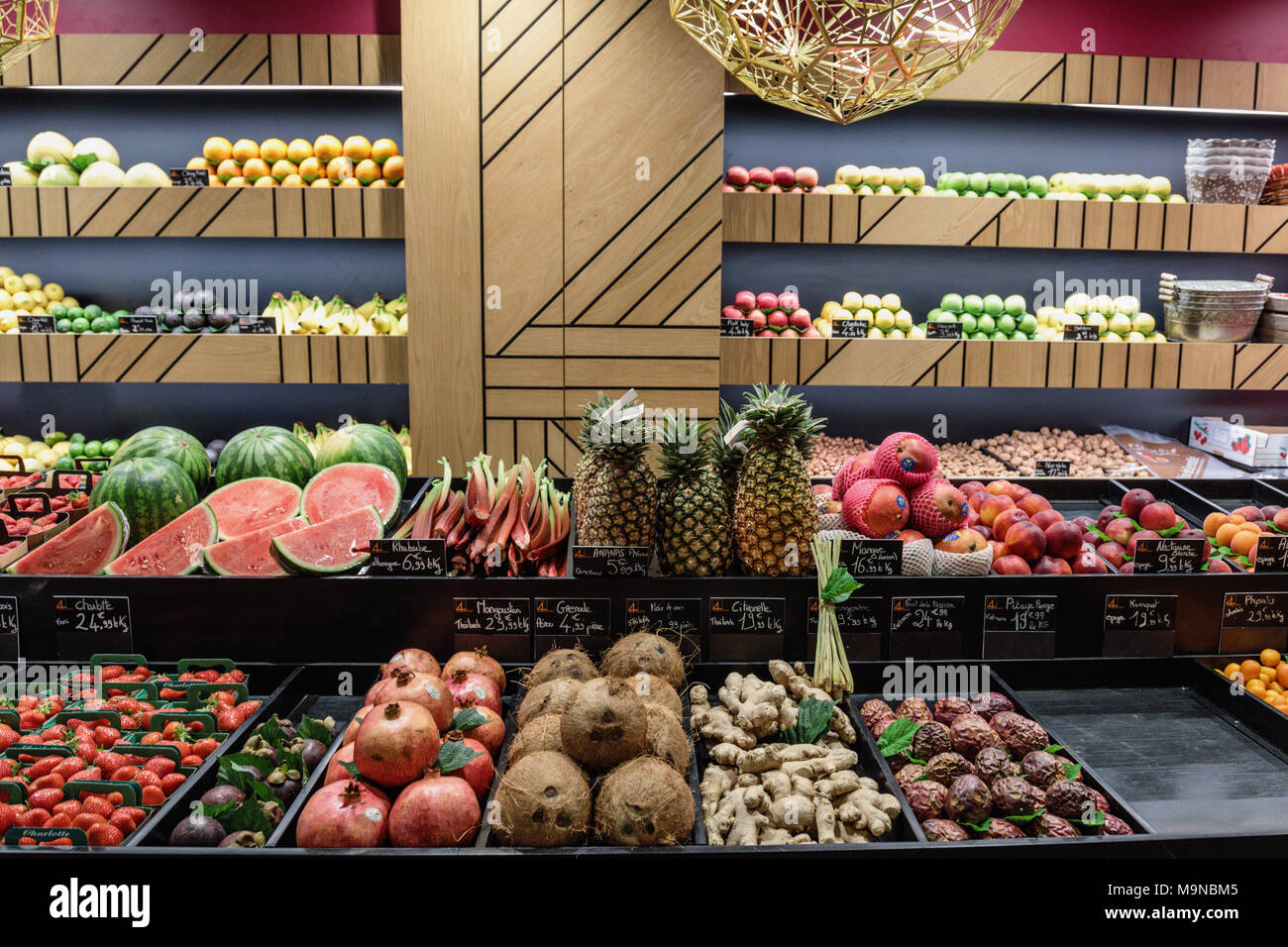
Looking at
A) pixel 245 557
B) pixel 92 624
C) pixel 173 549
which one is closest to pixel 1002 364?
pixel 245 557

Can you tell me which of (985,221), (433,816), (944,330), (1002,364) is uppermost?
→ (985,221)

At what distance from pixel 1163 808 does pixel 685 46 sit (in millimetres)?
3692

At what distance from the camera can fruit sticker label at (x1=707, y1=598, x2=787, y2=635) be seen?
2.25m

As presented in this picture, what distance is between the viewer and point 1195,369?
15.6ft

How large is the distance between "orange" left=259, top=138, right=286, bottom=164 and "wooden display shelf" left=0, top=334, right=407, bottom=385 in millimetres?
877

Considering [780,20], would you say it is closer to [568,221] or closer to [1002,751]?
[1002,751]

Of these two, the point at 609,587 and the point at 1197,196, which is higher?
the point at 1197,196

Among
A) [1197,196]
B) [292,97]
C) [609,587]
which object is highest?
[292,97]

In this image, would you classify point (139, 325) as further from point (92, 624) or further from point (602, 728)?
point (602, 728)

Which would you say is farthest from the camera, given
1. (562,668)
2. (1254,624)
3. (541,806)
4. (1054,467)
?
(1054,467)

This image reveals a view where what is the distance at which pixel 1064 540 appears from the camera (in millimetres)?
2418

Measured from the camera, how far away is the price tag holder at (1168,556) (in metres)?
2.34

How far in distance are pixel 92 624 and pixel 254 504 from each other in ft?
1.71
